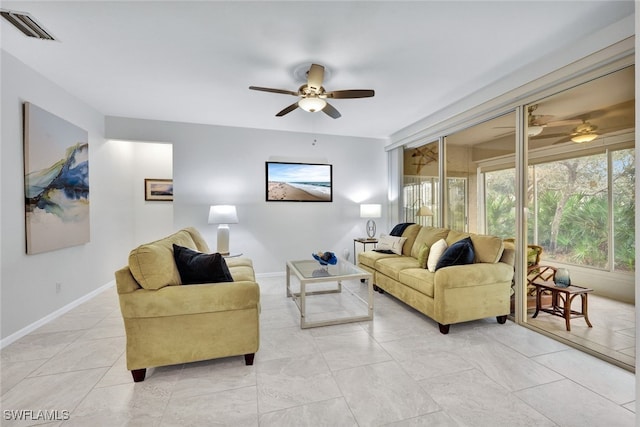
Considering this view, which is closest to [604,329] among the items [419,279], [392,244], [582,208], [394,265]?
[582,208]

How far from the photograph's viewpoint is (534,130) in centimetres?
283

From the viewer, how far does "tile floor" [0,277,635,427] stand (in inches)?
63.4

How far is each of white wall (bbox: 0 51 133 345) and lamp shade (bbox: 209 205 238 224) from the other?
1.53 metres

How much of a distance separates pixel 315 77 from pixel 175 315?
2269 millimetres

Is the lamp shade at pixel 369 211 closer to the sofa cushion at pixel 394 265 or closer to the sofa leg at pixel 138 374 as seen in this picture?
the sofa cushion at pixel 394 265

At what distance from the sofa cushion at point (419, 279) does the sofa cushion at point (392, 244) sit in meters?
0.87

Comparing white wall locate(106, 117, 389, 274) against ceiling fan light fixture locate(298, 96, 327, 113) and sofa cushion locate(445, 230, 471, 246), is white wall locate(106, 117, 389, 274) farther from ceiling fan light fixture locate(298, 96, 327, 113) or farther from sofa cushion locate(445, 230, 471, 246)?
ceiling fan light fixture locate(298, 96, 327, 113)

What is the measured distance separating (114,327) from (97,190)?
2080 mm

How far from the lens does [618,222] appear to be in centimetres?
233

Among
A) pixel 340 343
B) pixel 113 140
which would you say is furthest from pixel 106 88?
pixel 340 343

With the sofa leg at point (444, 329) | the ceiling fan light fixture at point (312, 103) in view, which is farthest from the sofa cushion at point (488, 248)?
the ceiling fan light fixture at point (312, 103)

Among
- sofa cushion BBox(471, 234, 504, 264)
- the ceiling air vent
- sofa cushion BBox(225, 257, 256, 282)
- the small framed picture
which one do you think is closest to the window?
sofa cushion BBox(471, 234, 504, 264)

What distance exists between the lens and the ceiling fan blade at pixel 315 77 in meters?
2.44

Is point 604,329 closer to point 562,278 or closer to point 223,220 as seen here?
point 562,278
